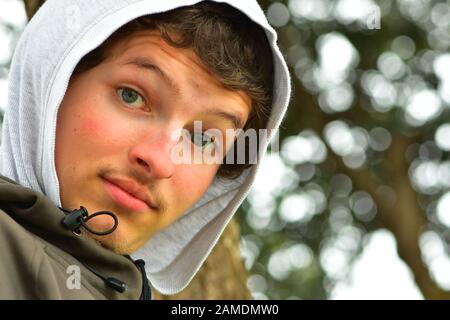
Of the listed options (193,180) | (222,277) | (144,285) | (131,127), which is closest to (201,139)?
(193,180)

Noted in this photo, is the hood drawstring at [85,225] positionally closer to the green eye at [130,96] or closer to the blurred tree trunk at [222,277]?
the green eye at [130,96]

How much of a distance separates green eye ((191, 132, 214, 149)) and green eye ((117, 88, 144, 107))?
6.5 inches

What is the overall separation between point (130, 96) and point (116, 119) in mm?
70

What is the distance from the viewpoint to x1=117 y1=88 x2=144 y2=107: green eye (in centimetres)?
176

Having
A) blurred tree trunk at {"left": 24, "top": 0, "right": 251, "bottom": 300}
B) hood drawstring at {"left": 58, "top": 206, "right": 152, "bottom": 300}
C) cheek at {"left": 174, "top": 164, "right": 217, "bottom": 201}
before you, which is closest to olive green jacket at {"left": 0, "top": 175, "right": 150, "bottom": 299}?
hood drawstring at {"left": 58, "top": 206, "right": 152, "bottom": 300}

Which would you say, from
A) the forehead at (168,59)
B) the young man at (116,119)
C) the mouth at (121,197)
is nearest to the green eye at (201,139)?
the young man at (116,119)

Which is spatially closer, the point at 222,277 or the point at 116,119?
the point at 116,119

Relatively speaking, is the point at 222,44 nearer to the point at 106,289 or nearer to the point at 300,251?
the point at 106,289

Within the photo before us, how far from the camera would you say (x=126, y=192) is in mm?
1717

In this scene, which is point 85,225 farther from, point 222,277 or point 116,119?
point 222,277

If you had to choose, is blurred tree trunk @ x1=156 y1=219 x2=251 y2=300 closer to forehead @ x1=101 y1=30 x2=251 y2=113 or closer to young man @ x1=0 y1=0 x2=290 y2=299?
young man @ x1=0 y1=0 x2=290 y2=299

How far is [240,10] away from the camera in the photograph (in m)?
1.94

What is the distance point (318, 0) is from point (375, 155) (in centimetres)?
132

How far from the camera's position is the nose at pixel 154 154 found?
1689 mm
